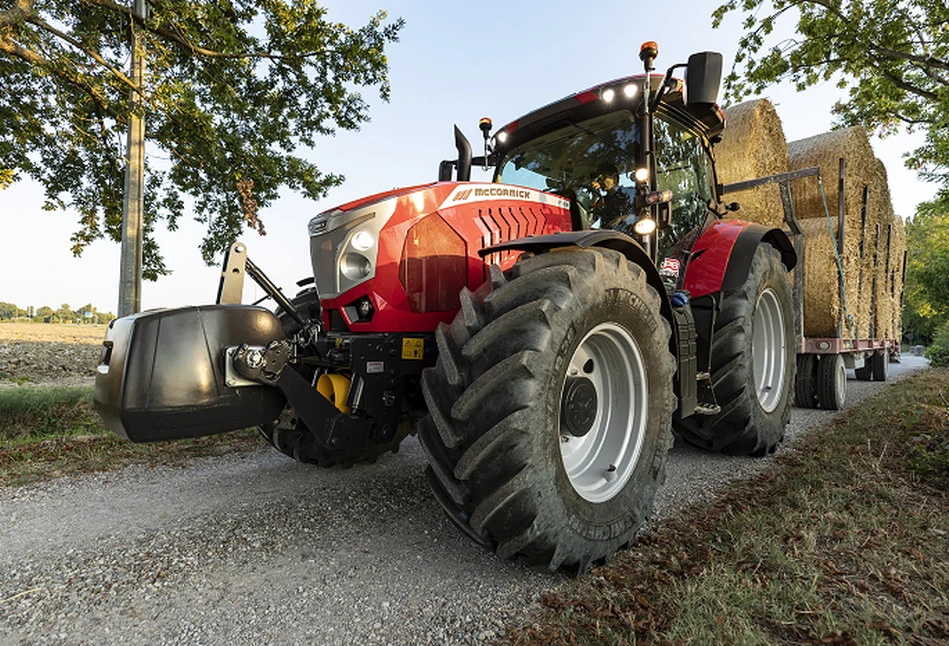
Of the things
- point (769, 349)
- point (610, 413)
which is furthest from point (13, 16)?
point (769, 349)

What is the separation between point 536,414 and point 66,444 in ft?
13.3

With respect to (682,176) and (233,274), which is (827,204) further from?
(233,274)

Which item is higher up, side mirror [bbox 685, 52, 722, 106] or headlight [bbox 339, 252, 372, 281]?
side mirror [bbox 685, 52, 722, 106]

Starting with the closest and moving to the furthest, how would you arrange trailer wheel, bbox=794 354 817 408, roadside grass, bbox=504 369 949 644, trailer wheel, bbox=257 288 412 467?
roadside grass, bbox=504 369 949 644
trailer wheel, bbox=257 288 412 467
trailer wheel, bbox=794 354 817 408

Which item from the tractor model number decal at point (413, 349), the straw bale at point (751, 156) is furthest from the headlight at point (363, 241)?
the straw bale at point (751, 156)

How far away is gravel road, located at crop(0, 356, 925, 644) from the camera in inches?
64.2

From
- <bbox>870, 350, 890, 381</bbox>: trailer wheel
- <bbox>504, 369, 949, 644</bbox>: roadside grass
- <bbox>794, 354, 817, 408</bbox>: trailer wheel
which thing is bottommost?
<bbox>870, 350, 890, 381</bbox>: trailer wheel

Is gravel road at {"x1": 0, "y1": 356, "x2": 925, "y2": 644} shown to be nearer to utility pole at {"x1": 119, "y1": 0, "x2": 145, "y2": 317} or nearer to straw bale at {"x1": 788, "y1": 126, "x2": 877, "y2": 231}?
utility pole at {"x1": 119, "y1": 0, "x2": 145, "y2": 317}

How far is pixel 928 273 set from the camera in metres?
17.4

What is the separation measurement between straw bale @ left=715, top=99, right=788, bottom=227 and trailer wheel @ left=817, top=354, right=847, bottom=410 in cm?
179

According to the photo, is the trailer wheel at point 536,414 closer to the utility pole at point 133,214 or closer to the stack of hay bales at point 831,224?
the stack of hay bales at point 831,224

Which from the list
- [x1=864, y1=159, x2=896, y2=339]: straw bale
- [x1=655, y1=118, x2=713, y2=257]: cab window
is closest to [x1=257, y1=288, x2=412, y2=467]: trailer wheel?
[x1=655, y1=118, x2=713, y2=257]: cab window

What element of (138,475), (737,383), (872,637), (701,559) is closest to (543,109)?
(737,383)

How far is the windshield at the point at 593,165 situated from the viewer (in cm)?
320
